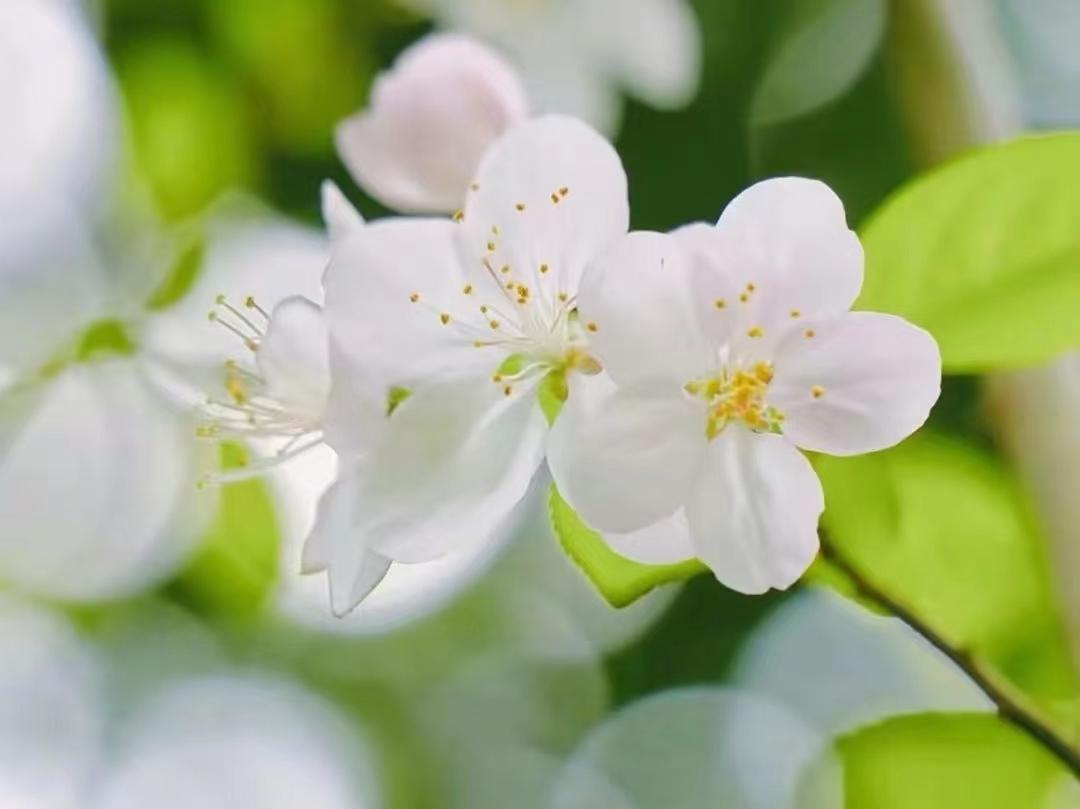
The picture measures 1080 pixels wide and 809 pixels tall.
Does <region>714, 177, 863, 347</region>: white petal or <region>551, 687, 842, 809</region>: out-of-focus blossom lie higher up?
<region>714, 177, 863, 347</region>: white petal

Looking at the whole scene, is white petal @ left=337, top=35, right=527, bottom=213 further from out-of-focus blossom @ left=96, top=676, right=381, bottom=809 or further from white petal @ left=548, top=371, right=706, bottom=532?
out-of-focus blossom @ left=96, top=676, right=381, bottom=809

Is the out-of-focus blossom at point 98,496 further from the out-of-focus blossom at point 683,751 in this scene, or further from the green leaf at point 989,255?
the green leaf at point 989,255

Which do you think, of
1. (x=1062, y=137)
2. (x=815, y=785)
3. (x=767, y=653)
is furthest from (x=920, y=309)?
(x=767, y=653)

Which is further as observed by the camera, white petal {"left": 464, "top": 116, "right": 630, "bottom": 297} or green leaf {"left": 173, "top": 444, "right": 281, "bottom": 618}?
green leaf {"left": 173, "top": 444, "right": 281, "bottom": 618}

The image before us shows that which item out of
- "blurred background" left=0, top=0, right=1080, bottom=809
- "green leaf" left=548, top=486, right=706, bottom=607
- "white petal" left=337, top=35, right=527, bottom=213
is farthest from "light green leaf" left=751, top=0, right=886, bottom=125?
"green leaf" left=548, top=486, right=706, bottom=607

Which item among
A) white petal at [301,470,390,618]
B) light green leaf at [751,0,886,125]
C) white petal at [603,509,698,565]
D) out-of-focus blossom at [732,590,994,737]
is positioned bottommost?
out-of-focus blossom at [732,590,994,737]

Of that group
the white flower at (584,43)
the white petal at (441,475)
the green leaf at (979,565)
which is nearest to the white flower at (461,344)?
the white petal at (441,475)

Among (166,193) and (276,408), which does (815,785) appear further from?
(166,193)
